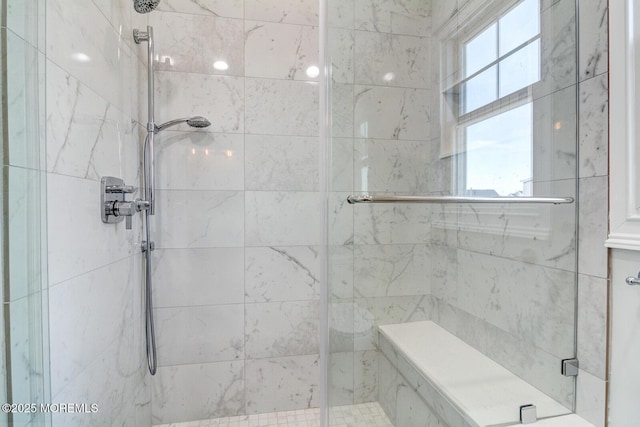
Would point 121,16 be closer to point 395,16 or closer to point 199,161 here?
point 199,161

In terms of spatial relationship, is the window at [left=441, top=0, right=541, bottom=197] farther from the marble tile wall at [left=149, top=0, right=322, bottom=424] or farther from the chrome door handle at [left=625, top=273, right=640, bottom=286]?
the marble tile wall at [left=149, top=0, right=322, bottom=424]

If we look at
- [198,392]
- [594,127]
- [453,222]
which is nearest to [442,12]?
[594,127]

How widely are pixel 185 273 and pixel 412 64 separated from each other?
1.47 metres

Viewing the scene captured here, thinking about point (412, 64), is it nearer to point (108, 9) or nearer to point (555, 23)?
point (555, 23)

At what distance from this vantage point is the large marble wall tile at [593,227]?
906 millimetres

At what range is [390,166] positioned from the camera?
1197 millimetres

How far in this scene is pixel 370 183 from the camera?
1.15 m

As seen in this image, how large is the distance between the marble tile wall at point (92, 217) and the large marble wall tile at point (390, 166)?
2.91ft

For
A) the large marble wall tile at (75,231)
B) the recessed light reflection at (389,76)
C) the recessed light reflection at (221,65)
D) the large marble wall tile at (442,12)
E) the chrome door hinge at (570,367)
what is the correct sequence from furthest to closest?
the recessed light reflection at (221,65) → the large marble wall tile at (442,12) → the recessed light reflection at (389,76) → the chrome door hinge at (570,367) → the large marble wall tile at (75,231)

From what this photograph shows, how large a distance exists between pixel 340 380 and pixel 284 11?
1.79 metres

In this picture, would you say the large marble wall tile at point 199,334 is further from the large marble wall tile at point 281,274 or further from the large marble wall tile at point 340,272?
the large marble wall tile at point 340,272

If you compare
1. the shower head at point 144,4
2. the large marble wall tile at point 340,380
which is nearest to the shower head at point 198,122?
the shower head at point 144,4

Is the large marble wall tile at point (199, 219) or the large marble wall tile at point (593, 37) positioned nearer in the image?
the large marble wall tile at point (593, 37)

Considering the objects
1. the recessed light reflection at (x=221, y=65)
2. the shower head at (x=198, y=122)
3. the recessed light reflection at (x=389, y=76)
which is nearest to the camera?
the recessed light reflection at (x=389, y=76)
